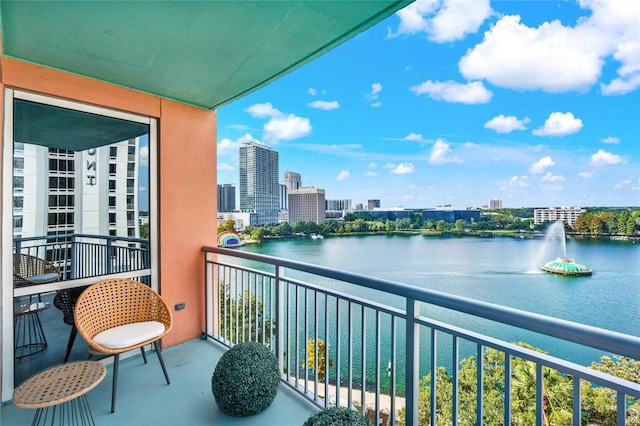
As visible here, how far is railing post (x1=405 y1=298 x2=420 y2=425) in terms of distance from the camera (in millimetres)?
1601

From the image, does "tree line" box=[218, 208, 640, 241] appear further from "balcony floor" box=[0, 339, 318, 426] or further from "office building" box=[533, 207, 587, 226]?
"balcony floor" box=[0, 339, 318, 426]

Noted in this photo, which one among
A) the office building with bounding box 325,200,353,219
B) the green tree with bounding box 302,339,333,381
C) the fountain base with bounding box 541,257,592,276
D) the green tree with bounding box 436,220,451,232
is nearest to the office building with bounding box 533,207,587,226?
the fountain base with bounding box 541,257,592,276

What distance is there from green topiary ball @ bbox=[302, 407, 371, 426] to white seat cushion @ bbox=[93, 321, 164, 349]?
145 centimetres

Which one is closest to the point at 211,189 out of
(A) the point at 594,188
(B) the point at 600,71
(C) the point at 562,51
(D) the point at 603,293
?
(D) the point at 603,293

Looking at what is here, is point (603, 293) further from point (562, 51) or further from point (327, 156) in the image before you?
point (327, 156)

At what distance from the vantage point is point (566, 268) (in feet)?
63.7

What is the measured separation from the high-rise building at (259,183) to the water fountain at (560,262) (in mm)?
15246

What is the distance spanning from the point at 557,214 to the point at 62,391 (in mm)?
20777

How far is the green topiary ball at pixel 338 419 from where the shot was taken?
1.53 metres

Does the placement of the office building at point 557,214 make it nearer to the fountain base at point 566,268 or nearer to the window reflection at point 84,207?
the fountain base at point 566,268

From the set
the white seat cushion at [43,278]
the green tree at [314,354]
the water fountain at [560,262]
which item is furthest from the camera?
the water fountain at [560,262]

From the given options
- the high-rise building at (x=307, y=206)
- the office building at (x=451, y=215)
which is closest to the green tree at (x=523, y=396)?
the office building at (x=451, y=215)

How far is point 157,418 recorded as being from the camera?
2.15 meters

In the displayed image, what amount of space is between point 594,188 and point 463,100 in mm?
19591
